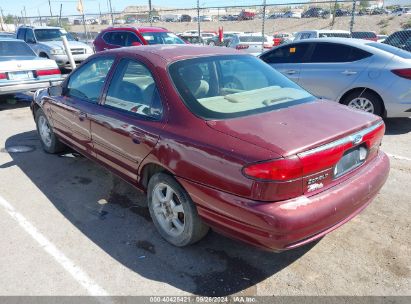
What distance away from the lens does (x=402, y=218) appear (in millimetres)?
3510

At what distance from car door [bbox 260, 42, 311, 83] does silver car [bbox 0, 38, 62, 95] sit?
5002 mm

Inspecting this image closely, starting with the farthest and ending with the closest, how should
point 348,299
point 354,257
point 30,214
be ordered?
point 30,214
point 354,257
point 348,299

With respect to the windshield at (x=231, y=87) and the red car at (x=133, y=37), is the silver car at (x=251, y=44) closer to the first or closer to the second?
the red car at (x=133, y=37)

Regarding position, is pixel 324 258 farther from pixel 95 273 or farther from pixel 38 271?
pixel 38 271

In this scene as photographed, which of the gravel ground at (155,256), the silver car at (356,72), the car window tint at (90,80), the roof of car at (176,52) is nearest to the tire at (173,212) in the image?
the gravel ground at (155,256)

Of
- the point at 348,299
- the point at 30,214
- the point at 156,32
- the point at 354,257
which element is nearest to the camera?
the point at 348,299

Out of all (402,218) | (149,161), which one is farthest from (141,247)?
(402,218)

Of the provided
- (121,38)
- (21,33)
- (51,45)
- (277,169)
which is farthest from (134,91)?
(21,33)

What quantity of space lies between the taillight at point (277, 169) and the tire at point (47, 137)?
149 inches

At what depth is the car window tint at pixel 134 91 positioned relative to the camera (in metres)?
3.11

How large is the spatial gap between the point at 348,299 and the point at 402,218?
55.0 inches

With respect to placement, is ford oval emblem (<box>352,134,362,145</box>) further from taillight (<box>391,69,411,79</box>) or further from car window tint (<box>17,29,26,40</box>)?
car window tint (<box>17,29,26,40</box>)

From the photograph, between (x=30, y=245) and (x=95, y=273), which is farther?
(x=30, y=245)

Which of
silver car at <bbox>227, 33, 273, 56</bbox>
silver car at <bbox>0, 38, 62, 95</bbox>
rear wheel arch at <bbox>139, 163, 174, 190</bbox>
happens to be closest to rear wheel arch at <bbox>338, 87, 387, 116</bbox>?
rear wheel arch at <bbox>139, 163, 174, 190</bbox>
